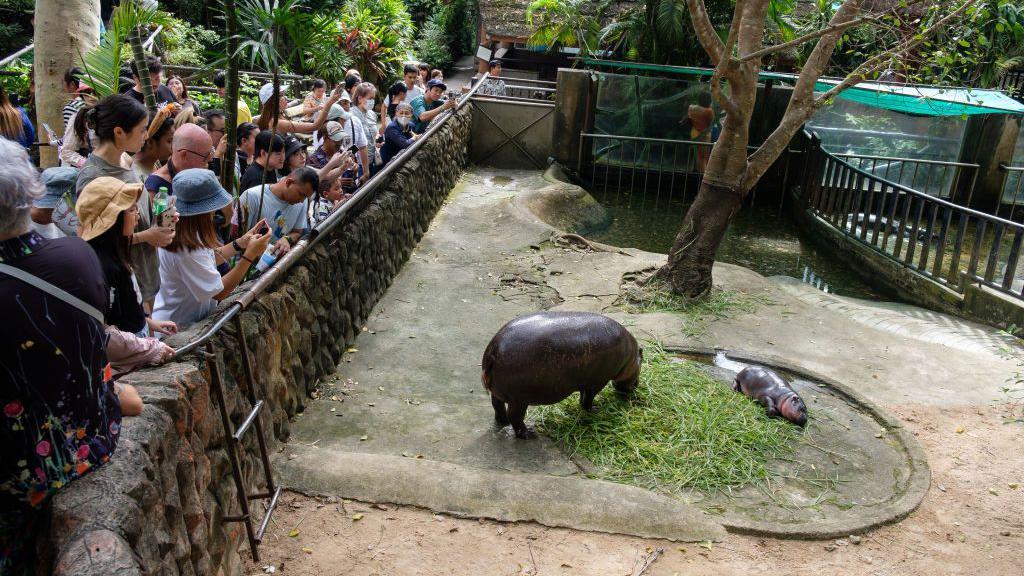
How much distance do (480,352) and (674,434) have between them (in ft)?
6.23

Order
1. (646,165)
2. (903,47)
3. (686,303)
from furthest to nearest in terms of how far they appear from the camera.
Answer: (646,165), (686,303), (903,47)

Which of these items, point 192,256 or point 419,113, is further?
point 419,113

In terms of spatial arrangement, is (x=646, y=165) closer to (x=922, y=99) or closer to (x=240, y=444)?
(x=922, y=99)

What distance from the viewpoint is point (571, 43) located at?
15.3 metres

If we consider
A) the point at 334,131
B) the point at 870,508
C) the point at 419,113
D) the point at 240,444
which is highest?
the point at 334,131

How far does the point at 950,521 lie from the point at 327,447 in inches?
146

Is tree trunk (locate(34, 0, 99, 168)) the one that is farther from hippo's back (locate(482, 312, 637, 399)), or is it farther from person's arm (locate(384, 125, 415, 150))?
hippo's back (locate(482, 312, 637, 399))

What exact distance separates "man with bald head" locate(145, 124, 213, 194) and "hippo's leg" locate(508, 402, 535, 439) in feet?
7.56

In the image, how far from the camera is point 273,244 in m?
4.93

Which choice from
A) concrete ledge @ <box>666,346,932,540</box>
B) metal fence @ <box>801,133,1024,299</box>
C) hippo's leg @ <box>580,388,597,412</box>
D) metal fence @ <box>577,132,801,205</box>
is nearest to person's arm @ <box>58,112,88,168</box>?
hippo's leg @ <box>580,388,597,412</box>

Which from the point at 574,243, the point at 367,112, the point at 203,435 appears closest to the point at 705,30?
the point at 574,243

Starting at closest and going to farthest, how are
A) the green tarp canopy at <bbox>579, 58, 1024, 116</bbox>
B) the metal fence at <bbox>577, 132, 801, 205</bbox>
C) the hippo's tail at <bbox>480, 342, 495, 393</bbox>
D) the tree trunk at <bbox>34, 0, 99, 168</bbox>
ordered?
the hippo's tail at <bbox>480, 342, 495, 393</bbox> < the tree trunk at <bbox>34, 0, 99, 168</bbox> < the green tarp canopy at <bbox>579, 58, 1024, 116</bbox> < the metal fence at <bbox>577, 132, 801, 205</bbox>

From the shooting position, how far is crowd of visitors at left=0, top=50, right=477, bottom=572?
209cm

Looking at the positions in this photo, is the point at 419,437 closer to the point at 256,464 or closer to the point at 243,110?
Answer: the point at 256,464
